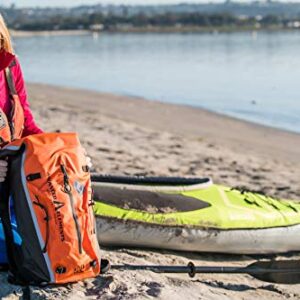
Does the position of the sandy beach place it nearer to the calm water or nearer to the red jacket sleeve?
the red jacket sleeve

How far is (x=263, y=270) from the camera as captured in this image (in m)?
3.94

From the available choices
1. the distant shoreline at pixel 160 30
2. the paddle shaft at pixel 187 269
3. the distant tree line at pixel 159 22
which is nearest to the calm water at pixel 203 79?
the paddle shaft at pixel 187 269

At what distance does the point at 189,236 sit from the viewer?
451 cm

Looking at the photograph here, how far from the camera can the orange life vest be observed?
356 cm

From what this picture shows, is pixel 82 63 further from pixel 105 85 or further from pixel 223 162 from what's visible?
pixel 223 162

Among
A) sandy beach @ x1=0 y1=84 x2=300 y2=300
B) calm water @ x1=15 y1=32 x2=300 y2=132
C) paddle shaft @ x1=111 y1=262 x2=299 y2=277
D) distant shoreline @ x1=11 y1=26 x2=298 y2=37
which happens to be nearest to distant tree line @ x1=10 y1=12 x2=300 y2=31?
distant shoreline @ x1=11 y1=26 x2=298 y2=37

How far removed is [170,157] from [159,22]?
266 ft

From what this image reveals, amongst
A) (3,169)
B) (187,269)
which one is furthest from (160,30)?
(3,169)

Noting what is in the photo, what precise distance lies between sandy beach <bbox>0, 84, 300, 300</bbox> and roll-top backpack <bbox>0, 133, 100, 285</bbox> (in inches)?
5.7

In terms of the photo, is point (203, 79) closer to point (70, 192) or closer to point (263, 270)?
point (263, 270)

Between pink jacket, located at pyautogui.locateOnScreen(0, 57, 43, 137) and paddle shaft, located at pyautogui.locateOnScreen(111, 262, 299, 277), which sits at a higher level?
pink jacket, located at pyautogui.locateOnScreen(0, 57, 43, 137)

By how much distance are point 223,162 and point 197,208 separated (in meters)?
3.35

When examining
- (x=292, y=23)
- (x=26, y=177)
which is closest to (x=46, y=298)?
(x=26, y=177)

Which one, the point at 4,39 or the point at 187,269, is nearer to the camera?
the point at 4,39
